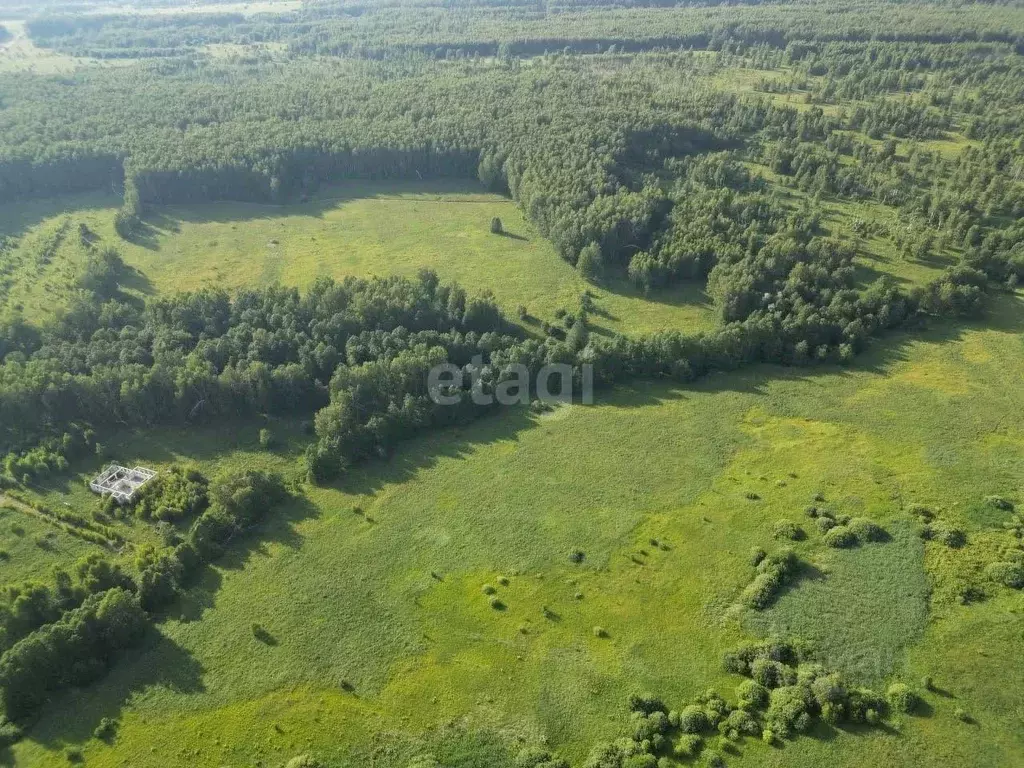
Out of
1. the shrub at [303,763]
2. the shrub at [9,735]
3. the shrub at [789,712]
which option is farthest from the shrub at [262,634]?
the shrub at [789,712]

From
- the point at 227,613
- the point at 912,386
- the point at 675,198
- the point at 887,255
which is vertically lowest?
the point at 227,613

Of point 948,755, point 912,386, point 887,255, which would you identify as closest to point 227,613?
point 948,755

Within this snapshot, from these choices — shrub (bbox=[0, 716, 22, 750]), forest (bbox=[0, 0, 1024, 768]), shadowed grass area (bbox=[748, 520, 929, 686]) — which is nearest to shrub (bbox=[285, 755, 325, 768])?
forest (bbox=[0, 0, 1024, 768])

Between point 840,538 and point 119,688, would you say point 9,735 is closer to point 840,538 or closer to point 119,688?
point 119,688

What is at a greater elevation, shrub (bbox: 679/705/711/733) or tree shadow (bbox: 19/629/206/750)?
shrub (bbox: 679/705/711/733)

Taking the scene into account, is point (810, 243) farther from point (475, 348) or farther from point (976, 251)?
point (475, 348)

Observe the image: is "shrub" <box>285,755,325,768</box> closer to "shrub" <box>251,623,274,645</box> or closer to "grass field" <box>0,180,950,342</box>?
"shrub" <box>251,623,274,645</box>

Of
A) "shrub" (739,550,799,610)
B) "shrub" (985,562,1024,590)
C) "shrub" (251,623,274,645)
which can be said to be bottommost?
"shrub" (251,623,274,645)
